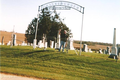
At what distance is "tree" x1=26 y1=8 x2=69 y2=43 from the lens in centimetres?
3231

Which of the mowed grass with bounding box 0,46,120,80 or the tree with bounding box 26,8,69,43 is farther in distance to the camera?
the tree with bounding box 26,8,69,43

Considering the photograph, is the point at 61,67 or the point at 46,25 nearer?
the point at 61,67

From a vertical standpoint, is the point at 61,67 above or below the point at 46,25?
below

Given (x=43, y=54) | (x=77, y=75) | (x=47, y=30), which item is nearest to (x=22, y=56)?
(x=43, y=54)

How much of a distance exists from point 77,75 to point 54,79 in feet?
6.27

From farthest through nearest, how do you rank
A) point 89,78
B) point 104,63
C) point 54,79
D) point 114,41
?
point 114,41 → point 104,63 → point 89,78 → point 54,79

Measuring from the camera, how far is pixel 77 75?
845 cm

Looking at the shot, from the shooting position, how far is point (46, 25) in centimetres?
3219

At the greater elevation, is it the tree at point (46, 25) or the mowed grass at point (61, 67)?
the tree at point (46, 25)

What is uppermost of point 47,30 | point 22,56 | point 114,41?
point 47,30

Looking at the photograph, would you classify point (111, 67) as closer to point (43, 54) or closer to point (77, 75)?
point (77, 75)

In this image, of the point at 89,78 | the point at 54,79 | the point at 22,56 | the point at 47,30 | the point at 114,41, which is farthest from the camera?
the point at 47,30

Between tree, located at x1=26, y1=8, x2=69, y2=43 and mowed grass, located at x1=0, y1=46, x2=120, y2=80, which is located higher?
tree, located at x1=26, y1=8, x2=69, y2=43

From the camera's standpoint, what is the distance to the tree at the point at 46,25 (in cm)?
3231
